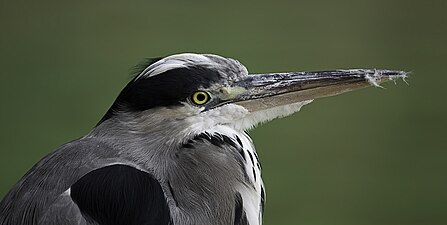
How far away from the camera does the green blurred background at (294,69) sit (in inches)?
132

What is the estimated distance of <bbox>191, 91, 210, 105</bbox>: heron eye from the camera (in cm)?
143

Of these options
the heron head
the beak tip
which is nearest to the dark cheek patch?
the heron head

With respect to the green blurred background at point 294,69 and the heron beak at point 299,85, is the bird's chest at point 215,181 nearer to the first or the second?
the heron beak at point 299,85

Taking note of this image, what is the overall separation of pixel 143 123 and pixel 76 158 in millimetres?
123

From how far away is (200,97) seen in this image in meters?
1.44

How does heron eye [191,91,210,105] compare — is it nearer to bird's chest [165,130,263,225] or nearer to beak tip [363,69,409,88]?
bird's chest [165,130,263,225]

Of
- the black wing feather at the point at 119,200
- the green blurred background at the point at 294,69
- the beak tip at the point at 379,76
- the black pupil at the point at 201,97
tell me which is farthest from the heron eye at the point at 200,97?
the green blurred background at the point at 294,69

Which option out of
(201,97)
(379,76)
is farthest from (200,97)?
(379,76)

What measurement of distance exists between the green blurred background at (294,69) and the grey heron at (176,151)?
66.5 inches

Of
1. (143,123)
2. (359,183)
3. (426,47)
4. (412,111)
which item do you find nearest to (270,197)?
(359,183)

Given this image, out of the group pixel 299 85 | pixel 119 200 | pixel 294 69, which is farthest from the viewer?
pixel 294 69

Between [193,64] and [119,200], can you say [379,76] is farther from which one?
[119,200]

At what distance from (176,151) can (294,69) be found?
2.39m

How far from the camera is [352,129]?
3660 mm
